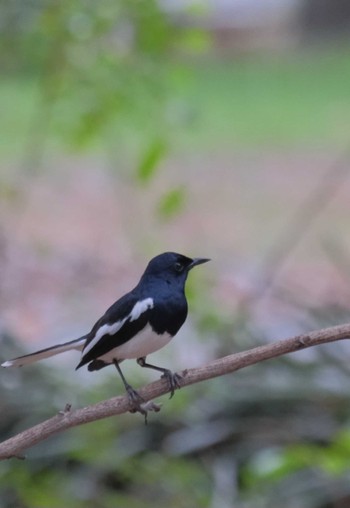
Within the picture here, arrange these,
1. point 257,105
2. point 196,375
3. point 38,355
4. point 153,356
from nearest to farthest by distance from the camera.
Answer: point 38,355
point 196,375
point 153,356
point 257,105

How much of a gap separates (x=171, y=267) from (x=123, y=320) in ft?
0.30

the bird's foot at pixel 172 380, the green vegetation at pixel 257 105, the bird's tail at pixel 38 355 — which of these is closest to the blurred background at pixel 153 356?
the green vegetation at pixel 257 105

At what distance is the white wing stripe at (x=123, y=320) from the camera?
1431mm

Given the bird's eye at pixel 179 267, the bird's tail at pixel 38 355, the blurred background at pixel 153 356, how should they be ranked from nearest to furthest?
1. the bird's tail at pixel 38 355
2. the bird's eye at pixel 179 267
3. the blurred background at pixel 153 356

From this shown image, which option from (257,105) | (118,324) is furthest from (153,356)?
(257,105)

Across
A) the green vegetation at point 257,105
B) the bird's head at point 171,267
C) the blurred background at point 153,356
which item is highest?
the bird's head at point 171,267

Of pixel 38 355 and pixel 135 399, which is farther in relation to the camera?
pixel 135 399

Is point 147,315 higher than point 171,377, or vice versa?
point 147,315

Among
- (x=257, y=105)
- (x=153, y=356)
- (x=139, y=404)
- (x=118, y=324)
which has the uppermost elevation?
(x=118, y=324)

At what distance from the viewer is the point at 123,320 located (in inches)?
57.4

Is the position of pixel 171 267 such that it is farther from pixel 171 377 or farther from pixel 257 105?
pixel 257 105

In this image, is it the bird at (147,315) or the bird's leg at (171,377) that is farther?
the bird's leg at (171,377)

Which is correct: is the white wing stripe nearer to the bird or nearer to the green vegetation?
the bird

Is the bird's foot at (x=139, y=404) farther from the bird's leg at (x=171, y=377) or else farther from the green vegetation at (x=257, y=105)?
the green vegetation at (x=257, y=105)
